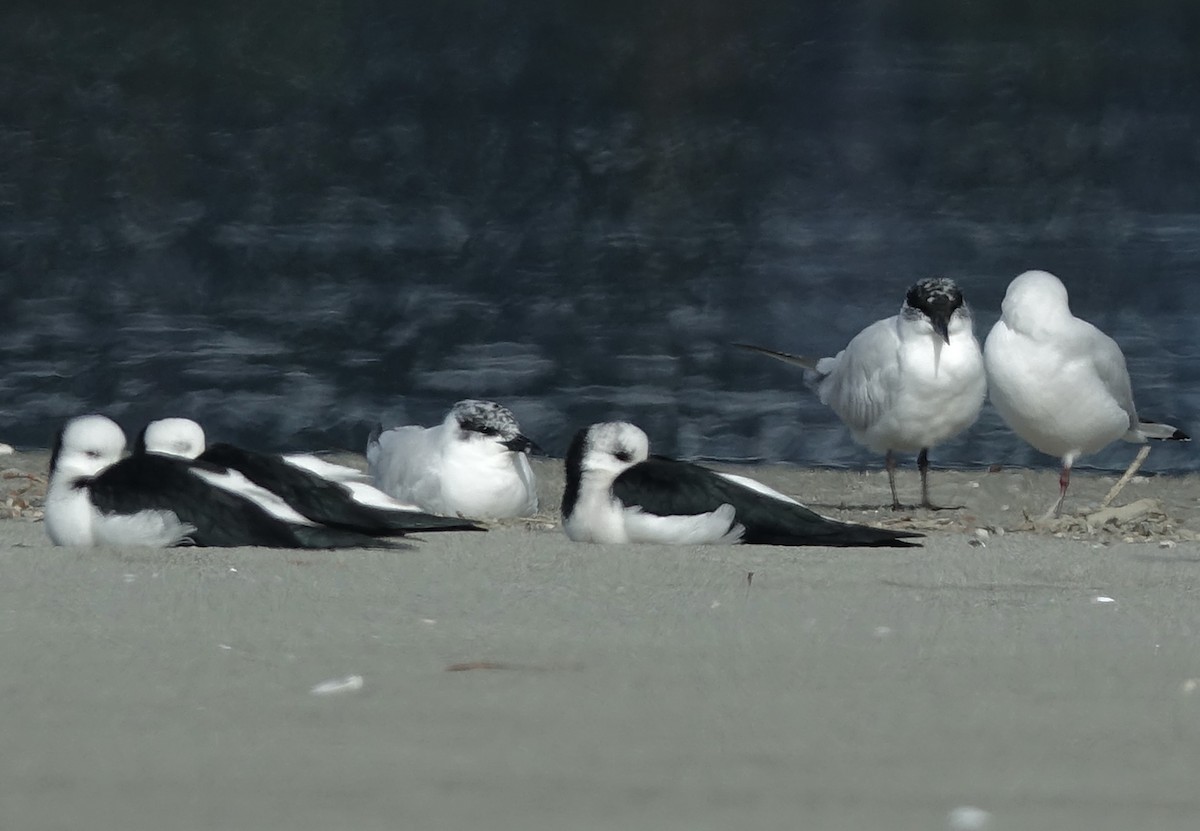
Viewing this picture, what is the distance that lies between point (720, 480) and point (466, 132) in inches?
655

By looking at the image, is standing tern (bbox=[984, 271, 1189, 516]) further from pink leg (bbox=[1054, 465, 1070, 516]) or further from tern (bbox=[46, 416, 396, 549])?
tern (bbox=[46, 416, 396, 549])

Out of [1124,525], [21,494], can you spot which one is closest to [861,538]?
[1124,525]

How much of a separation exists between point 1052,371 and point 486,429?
223 centimetres

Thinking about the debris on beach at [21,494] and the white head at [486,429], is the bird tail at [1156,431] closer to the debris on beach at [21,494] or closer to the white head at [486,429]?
the white head at [486,429]

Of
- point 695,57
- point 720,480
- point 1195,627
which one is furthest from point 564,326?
point 695,57

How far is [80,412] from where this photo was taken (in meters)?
11.6

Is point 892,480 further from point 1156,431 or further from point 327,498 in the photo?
point 327,498

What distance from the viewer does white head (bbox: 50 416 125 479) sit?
6.66 meters

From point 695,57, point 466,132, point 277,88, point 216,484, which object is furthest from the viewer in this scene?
point 695,57

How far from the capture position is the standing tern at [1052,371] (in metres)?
8.59

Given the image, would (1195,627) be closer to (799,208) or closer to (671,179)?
(799,208)

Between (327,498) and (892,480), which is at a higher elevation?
(327,498)

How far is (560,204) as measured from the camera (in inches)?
732

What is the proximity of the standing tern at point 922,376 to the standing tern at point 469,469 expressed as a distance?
4.86ft
